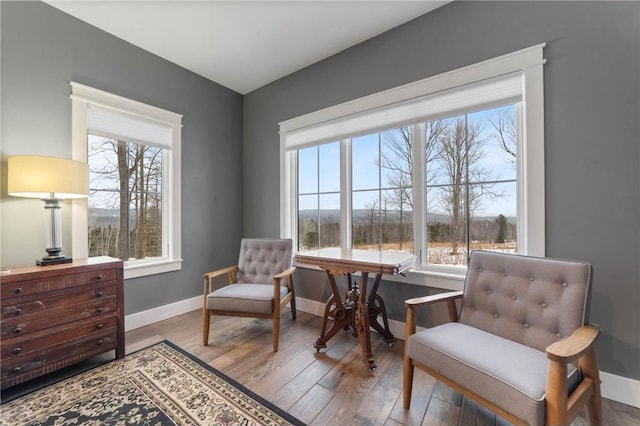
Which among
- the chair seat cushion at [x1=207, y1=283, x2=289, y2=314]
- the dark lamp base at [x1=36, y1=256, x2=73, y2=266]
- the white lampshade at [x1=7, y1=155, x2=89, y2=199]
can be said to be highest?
the white lampshade at [x1=7, y1=155, x2=89, y2=199]

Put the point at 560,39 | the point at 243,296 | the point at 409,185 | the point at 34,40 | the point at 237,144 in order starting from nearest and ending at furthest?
the point at 560,39
the point at 34,40
the point at 243,296
the point at 409,185
the point at 237,144

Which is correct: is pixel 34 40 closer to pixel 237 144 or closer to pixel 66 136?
pixel 66 136

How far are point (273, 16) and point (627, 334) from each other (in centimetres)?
338

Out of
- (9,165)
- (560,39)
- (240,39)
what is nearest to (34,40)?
(9,165)

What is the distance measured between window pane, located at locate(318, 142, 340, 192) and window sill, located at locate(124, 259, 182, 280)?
187cm

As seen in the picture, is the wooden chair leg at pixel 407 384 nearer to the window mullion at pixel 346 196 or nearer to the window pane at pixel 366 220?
the window pane at pixel 366 220

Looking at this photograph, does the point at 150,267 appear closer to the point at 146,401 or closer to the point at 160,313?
the point at 160,313

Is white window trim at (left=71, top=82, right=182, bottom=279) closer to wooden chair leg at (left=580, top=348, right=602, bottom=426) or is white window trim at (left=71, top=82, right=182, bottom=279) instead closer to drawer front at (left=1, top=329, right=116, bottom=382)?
drawer front at (left=1, top=329, right=116, bottom=382)

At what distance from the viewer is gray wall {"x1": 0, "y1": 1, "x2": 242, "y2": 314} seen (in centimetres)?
202

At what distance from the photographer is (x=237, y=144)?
12.0 ft

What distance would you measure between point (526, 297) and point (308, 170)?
2381mm

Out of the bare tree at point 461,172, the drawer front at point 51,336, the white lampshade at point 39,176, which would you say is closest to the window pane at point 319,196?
the bare tree at point 461,172

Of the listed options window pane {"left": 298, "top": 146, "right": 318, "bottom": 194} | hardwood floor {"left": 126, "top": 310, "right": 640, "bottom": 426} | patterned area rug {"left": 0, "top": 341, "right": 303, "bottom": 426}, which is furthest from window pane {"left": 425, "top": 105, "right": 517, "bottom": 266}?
patterned area rug {"left": 0, "top": 341, "right": 303, "bottom": 426}

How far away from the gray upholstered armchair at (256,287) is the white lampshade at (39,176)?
122cm
